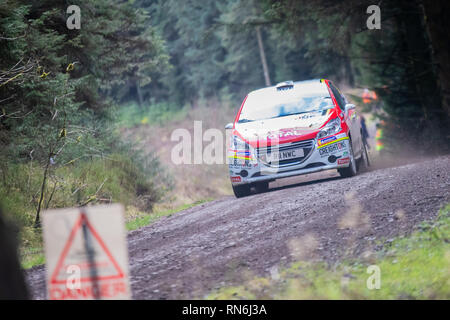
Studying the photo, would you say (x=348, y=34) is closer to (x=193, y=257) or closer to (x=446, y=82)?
(x=446, y=82)

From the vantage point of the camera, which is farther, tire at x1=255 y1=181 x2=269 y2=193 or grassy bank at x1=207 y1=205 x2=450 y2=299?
tire at x1=255 y1=181 x2=269 y2=193

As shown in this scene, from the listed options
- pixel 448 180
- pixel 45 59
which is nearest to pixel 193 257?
pixel 448 180

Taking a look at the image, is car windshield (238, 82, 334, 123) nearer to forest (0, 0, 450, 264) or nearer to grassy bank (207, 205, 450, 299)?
forest (0, 0, 450, 264)

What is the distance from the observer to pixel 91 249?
418 centimetres

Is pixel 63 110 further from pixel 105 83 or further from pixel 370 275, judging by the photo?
pixel 370 275

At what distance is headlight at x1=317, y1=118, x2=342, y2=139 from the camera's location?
1091cm

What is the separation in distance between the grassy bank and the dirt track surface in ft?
0.73

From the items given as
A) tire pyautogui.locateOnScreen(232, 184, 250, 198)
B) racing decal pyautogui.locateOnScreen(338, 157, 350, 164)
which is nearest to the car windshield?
racing decal pyautogui.locateOnScreen(338, 157, 350, 164)

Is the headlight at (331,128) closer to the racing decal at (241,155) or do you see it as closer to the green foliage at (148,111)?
the racing decal at (241,155)

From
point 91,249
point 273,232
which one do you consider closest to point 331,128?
point 273,232

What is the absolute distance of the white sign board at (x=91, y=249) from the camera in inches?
164

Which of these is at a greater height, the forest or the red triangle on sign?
the forest

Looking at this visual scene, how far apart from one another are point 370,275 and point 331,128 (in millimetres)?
6002

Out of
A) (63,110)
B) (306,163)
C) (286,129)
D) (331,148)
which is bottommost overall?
(306,163)
